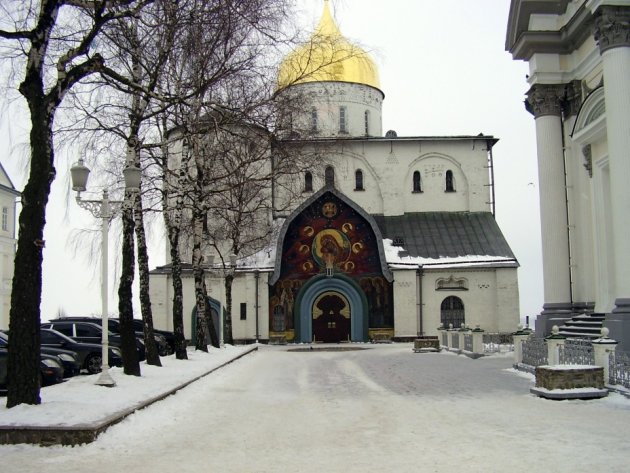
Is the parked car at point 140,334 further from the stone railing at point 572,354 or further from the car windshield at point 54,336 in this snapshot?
the stone railing at point 572,354

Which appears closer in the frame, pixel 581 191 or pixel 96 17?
pixel 96 17

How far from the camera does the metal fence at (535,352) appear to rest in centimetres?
1931

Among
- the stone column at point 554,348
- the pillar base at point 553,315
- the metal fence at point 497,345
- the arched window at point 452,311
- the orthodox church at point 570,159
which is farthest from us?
the arched window at point 452,311

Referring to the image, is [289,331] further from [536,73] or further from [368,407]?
[368,407]

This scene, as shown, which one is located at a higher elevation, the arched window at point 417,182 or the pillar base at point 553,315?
the arched window at point 417,182

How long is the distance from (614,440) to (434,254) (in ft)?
117

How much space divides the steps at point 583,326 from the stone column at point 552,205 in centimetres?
84

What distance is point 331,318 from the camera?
44.3 meters

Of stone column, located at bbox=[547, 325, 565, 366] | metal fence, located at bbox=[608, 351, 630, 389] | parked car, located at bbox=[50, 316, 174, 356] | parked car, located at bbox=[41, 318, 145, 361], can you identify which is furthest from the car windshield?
metal fence, located at bbox=[608, 351, 630, 389]

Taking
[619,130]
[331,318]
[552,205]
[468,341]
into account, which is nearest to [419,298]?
[331,318]

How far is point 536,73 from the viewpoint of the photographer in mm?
24531

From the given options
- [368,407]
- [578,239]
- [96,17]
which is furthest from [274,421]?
[578,239]

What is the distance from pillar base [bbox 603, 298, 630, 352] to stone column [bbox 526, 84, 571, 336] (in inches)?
218

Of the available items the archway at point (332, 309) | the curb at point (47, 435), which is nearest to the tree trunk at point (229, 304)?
the archway at point (332, 309)
